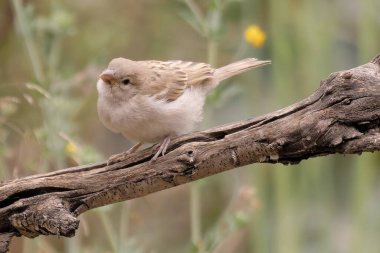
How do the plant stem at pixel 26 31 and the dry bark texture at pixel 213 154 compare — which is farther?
the plant stem at pixel 26 31

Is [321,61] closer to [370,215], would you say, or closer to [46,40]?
[370,215]

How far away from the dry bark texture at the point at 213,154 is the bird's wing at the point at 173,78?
48cm

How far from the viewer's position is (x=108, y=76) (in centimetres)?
363

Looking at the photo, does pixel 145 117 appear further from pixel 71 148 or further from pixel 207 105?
pixel 207 105

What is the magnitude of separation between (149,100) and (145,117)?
100 mm

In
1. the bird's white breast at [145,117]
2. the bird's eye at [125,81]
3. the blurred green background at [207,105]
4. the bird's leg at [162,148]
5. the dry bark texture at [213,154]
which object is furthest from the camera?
the blurred green background at [207,105]

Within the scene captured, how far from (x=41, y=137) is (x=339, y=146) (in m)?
1.61

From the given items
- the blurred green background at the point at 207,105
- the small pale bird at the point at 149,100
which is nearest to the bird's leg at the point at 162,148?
the small pale bird at the point at 149,100

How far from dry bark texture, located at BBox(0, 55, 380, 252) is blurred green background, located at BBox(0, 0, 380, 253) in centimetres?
28

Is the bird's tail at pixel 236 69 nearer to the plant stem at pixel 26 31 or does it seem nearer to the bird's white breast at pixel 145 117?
the bird's white breast at pixel 145 117

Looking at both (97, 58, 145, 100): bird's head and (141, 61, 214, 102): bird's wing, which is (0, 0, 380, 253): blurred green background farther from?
(97, 58, 145, 100): bird's head

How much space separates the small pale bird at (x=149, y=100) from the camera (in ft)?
11.7

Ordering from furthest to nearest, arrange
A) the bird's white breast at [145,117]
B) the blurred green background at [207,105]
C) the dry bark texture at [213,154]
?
the blurred green background at [207,105] < the bird's white breast at [145,117] < the dry bark texture at [213,154]

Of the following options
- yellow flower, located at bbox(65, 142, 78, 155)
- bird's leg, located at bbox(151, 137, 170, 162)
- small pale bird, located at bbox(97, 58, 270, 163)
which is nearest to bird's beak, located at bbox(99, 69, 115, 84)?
small pale bird, located at bbox(97, 58, 270, 163)
